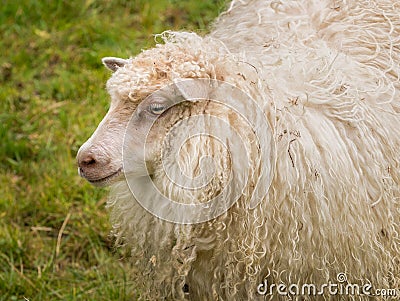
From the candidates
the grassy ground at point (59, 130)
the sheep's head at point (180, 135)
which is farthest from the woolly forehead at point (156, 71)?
the grassy ground at point (59, 130)

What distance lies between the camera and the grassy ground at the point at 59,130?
11.9ft

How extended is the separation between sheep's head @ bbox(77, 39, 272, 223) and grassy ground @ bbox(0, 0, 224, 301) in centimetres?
111

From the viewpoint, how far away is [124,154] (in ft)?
7.76

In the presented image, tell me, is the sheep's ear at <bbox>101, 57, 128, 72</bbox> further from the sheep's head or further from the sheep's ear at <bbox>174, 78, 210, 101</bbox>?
the sheep's ear at <bbox>174, 78, 210, 101</bbox>

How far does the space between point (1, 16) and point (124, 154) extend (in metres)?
3.29

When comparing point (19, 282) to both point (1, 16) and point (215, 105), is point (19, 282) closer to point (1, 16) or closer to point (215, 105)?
point (215, 105)

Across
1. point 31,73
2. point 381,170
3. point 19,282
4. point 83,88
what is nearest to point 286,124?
point 381,170

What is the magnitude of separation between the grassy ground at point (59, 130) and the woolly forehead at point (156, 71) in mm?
1237

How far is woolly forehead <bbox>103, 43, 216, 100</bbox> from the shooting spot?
2.35 meters

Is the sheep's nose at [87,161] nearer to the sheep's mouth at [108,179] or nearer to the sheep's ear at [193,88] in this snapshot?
the sheep's mouth at [108,179]

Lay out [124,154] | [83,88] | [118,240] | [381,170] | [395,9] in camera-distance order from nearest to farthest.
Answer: [124,154]
[381,170]
[118,240]
[395,9]
[83,88]

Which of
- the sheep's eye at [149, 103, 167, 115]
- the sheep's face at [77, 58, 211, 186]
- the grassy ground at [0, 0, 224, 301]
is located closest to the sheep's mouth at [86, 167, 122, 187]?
the sheep's face at [77, 58, 211, 186]

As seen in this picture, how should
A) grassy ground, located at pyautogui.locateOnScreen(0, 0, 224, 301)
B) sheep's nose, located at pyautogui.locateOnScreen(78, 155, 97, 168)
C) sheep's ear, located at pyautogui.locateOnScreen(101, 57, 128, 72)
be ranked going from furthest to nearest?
grassy ground, located at pyautogui.locateOnScreen(0, 0, 224, 301)
sheep's ear, located at pyautogui.locateOnScreen(101, 57, 128, 72)
sheep's nose, located at pyautogui.locateOnScreen(78, 155, 97, 168)

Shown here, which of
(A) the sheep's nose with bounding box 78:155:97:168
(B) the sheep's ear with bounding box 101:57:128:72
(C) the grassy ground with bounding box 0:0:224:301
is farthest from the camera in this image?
(C) the grassy ground with bounding box 0:0:224:301
